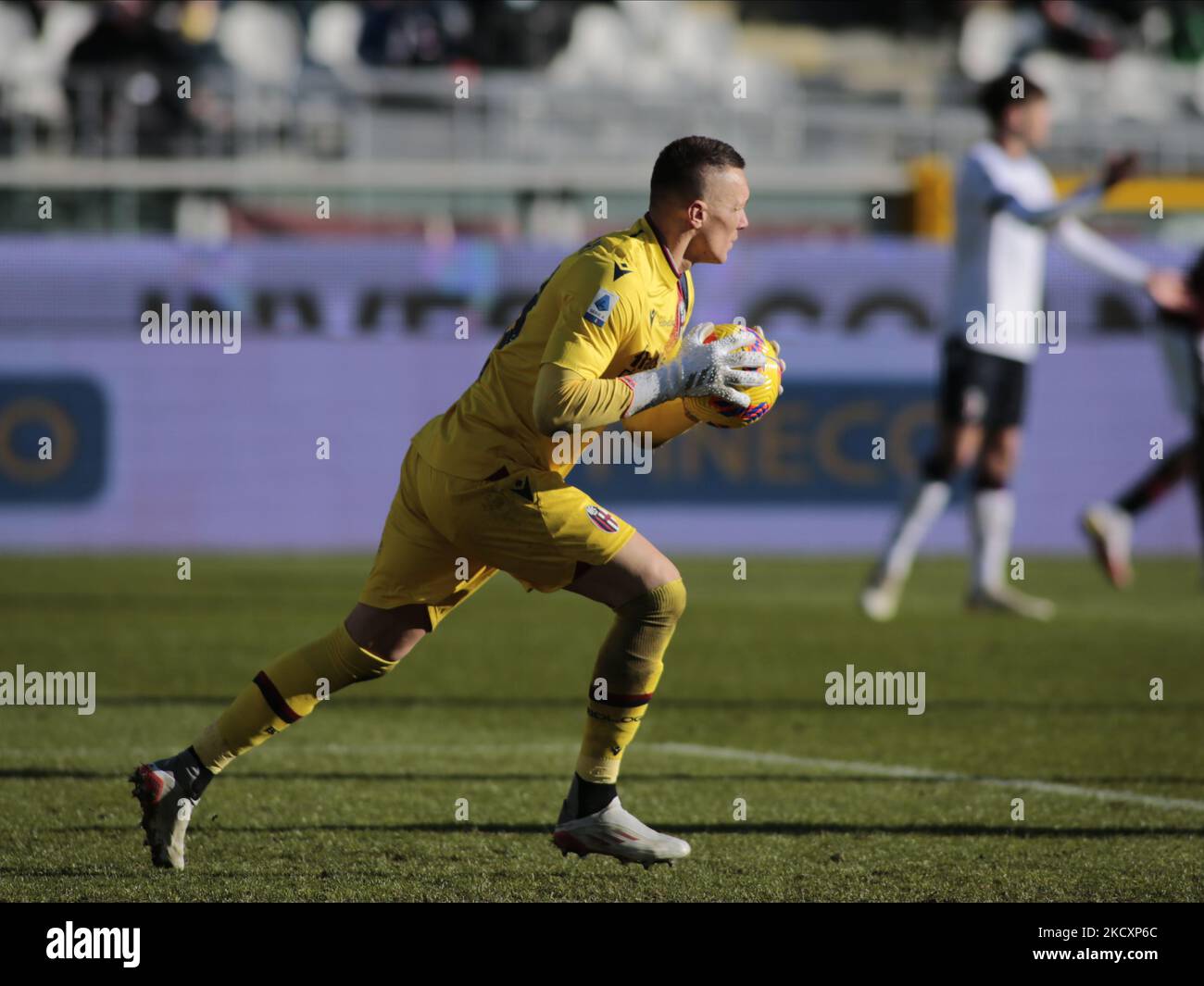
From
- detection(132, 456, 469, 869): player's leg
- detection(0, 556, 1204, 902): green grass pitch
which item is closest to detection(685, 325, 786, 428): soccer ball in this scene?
detection(132, 456, 469, 869): player's leg

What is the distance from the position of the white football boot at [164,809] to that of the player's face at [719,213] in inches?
78.6

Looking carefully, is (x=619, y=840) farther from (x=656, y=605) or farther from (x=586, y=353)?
(x=586, y=353)

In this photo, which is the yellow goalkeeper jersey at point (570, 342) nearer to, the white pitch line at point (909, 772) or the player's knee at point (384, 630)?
the player's knee at point (384, 630)

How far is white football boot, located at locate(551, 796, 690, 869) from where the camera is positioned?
5.35 m

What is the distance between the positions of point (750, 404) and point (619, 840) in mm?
1218

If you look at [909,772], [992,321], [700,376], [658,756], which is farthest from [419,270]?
[700,376]

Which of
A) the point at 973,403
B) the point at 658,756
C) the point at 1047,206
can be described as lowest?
the point at 658,756

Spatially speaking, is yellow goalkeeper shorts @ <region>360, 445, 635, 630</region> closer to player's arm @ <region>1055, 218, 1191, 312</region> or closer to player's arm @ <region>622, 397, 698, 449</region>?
player's arm @ <region>622, 397, 698, 449</region>

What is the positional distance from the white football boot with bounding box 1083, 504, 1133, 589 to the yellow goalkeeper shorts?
269 inches

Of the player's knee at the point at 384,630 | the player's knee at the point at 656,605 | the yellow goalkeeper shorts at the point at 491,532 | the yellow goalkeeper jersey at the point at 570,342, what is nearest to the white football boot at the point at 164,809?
the player's knee at the point at 384,630

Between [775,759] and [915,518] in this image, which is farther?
[915,518]

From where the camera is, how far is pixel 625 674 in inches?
216
